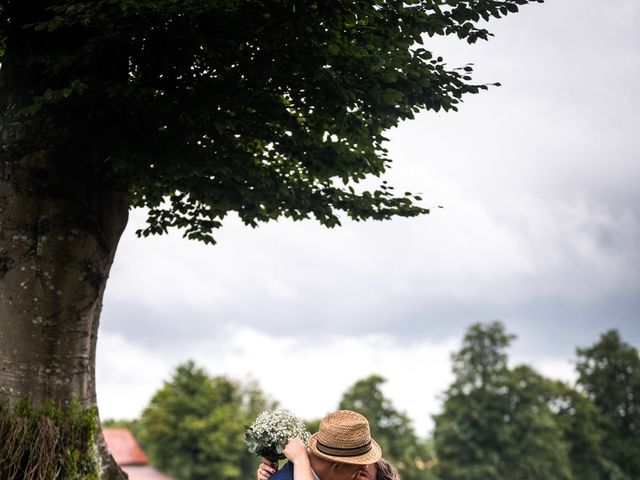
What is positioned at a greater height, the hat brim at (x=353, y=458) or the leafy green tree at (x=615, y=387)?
the leafy green tree at (x=615, y=387)

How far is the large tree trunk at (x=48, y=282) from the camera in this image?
28.9ft

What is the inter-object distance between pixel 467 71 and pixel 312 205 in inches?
145

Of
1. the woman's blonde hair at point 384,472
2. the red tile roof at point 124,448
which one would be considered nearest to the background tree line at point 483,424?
the red tile roof at point 124,448

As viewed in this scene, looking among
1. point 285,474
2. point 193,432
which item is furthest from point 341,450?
point 193,432

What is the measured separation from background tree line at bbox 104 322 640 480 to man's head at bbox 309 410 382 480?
48355mm

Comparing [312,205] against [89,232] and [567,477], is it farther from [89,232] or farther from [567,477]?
[567,477]

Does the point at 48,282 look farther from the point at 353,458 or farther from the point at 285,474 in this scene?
the point at 353,458

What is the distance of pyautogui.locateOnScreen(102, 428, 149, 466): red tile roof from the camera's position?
58031 mm

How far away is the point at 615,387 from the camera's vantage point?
188ft

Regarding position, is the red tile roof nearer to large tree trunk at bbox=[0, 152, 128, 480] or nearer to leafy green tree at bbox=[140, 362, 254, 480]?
leafy green tree at bbox=[140, 362, 254, 480]

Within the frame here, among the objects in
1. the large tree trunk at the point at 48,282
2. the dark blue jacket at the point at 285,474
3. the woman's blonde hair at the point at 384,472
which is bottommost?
the dark blue jacket at the point at 285,474

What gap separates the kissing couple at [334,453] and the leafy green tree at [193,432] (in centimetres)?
4912

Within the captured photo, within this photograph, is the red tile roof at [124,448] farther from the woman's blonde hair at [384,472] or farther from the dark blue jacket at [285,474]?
the dark blue jacket at [285,474]

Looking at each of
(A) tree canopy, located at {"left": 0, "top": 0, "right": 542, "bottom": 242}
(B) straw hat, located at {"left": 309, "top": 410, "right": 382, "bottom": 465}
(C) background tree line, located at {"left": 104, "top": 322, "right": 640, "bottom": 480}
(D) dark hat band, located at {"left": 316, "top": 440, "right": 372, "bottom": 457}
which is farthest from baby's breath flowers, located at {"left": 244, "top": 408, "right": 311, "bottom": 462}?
(C) background tree line, located at {"left": 104, "top": 322, "right": 640, "bottom": 480}
